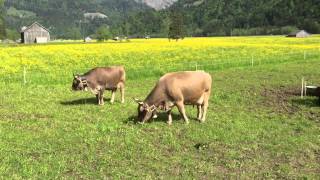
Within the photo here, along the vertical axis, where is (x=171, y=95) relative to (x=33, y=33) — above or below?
below

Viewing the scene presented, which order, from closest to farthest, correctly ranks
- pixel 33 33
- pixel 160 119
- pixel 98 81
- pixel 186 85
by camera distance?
pixel 186 85 → pixel 160 119 → pixel 98 81 → pixel 33 33

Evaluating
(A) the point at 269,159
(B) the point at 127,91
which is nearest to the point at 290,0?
(B) the point at 127,91

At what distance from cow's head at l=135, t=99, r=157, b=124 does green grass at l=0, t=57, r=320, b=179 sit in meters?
0.25

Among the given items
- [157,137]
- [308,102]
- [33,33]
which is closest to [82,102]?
[157,137]

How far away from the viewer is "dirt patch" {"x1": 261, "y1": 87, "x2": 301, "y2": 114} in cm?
1897

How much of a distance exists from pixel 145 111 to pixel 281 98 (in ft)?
29.1

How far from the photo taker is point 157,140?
44.5 ft

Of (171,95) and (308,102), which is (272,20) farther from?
(171,95)

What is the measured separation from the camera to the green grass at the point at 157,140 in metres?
11.0

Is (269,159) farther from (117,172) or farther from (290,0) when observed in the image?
(290,0)

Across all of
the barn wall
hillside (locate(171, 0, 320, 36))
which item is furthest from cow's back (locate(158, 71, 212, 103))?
hillside (locate(171, 0, 320, 36))

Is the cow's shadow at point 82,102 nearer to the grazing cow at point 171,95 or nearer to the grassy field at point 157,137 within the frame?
the grassy field at point 157,137

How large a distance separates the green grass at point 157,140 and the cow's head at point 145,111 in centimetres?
25

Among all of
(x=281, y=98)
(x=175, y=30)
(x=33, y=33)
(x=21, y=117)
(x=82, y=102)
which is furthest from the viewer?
(x=33, y=33)
